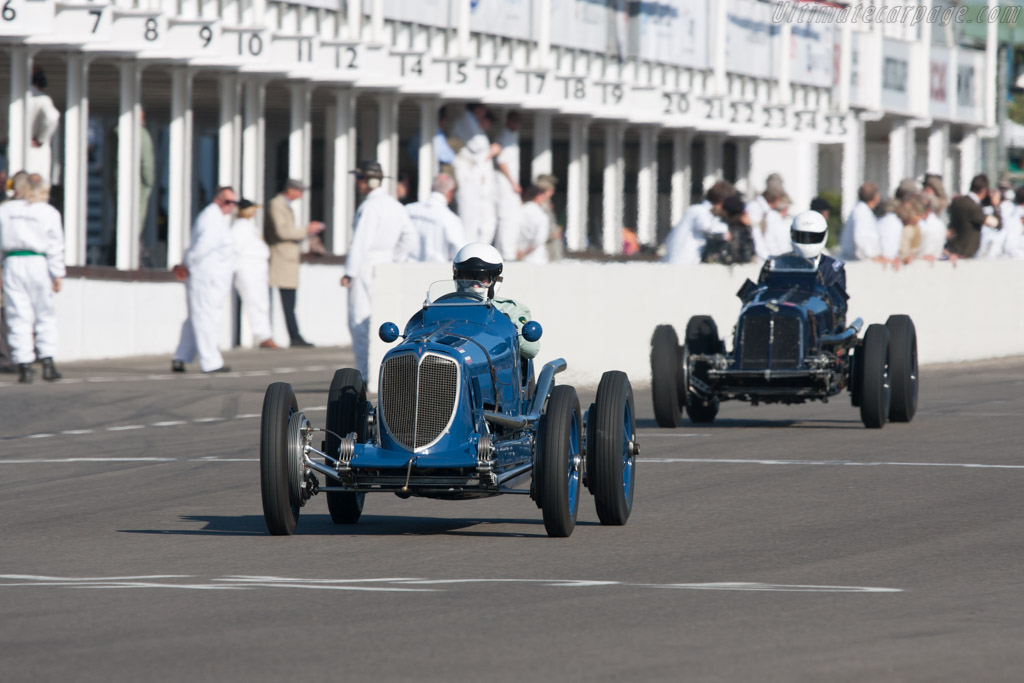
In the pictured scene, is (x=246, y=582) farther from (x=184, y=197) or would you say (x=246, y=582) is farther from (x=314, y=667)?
(x=184, y=197)

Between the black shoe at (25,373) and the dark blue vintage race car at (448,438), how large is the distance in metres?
9.80

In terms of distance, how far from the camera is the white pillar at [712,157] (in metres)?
38.9

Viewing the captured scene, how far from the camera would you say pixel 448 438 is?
31.0 ft

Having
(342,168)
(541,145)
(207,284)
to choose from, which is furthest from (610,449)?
(541,145)

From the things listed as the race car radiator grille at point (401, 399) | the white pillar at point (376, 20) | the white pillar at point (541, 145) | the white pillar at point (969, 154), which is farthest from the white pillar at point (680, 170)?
the race car radiator grille at point (401, 399)

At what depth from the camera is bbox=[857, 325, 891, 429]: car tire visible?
14844 millimetres

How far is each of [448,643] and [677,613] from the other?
1.00m

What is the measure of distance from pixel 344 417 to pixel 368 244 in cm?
941

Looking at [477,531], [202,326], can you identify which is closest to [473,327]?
[477,531]

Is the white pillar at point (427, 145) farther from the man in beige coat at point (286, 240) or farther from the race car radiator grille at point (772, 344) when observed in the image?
the race car radiator grille at point (772, 344)

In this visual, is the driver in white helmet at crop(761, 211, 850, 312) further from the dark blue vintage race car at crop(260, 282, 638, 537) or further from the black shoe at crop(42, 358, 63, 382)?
the black shoe at crop(42, 358, 63, 382)

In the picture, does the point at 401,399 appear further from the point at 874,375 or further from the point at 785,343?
the point at 874,375

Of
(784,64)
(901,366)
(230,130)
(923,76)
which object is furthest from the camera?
(923,76)

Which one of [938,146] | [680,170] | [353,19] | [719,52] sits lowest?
[680,170]
